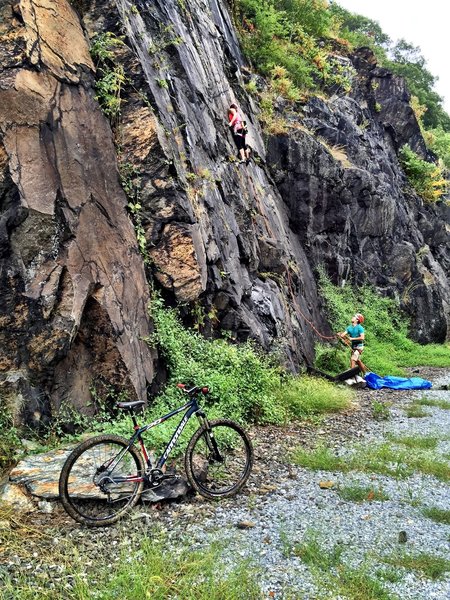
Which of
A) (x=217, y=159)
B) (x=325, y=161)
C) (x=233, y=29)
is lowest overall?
(x=217, y=159)

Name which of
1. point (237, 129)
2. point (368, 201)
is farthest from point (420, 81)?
point (237, 129)

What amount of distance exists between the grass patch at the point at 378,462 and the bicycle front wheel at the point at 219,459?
49.6 inches

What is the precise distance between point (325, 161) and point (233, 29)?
249 inches

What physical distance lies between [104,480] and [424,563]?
10.3 ft

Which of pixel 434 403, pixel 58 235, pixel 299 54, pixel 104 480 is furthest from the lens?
pixel 299 54

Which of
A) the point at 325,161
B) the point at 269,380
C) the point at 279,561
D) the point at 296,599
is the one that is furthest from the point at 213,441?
the point at 325,161

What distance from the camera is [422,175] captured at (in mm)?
28062

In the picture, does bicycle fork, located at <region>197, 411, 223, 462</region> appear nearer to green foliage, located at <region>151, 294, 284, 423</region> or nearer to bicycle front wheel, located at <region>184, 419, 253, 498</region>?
bicycle front wheel, located at <region>184, 419, 253, 498</region>

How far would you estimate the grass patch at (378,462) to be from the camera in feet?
21.5

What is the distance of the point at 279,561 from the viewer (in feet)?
13.9

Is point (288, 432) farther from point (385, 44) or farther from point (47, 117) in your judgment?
point (385, 44)

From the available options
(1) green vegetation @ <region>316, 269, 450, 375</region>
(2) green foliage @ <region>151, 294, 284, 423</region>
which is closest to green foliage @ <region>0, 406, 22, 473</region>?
(2) green foliage @ <region>151, 294, 284, 423</region>

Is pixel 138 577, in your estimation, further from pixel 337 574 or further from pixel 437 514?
pixel 437 514

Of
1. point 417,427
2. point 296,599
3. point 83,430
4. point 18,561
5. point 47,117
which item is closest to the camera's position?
point 296,599
